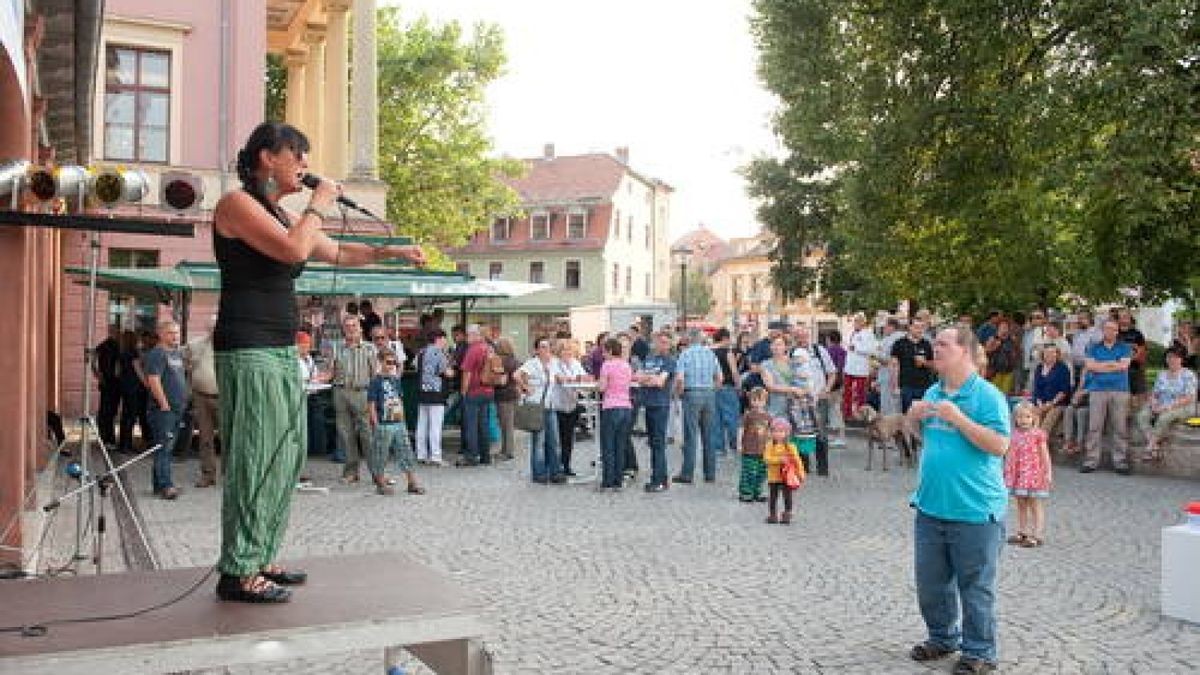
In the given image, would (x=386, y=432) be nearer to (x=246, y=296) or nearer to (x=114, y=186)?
(x=114, y=186)

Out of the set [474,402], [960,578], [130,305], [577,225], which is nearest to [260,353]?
[960,578]

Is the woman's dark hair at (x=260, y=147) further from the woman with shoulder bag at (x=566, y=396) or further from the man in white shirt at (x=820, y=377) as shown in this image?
the man in white shirt at (x=820, y=377)

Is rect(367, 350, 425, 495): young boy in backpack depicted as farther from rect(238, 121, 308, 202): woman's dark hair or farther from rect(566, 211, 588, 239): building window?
rect(566, 211, 588, 239): building window

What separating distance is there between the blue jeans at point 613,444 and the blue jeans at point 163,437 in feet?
15.6

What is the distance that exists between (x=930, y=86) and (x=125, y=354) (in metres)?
14.2

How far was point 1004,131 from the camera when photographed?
20.0m

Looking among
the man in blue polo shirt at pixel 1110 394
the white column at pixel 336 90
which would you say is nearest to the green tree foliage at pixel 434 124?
the white column at pixel 336 90

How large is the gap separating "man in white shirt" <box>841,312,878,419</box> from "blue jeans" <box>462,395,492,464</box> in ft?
21.6

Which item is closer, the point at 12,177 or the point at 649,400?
the point at 12,177

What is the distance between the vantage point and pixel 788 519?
1079 cm

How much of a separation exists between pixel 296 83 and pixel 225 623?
3098cm

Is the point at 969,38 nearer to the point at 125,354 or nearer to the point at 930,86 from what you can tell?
the point at 930,86

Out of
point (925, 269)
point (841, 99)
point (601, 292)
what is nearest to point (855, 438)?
point (841, 99)

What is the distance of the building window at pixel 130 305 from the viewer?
23.9m
